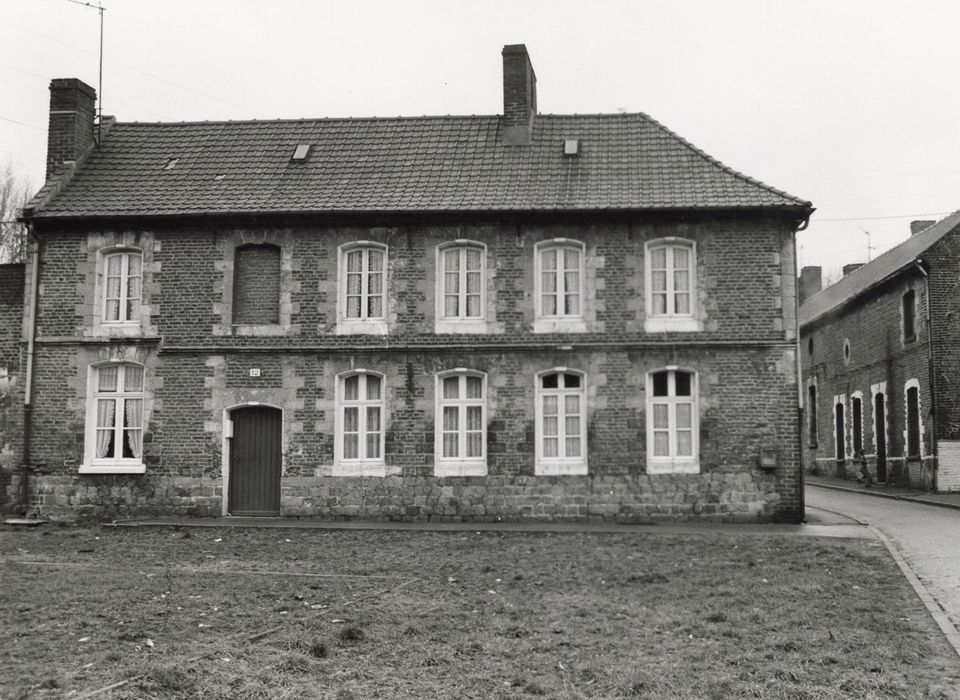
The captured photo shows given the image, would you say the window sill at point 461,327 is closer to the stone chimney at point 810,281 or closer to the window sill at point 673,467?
the window sill at point 673,467

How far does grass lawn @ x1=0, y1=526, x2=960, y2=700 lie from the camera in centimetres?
706

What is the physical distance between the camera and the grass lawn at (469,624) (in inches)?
278

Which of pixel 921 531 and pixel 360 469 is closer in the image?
pixel 921 531

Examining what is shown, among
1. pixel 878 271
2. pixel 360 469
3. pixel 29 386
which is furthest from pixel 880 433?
pixel 29 386

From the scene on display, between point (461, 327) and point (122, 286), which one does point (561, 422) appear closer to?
point (461, 327)

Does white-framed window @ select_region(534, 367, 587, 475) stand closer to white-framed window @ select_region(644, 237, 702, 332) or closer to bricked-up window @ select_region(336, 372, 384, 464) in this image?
white-framed window @ select_region(644, 237, 702, 332)

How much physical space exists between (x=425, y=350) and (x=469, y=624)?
36.5ft

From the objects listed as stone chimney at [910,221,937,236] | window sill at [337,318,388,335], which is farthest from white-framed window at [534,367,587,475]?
stone chimney at [910,221,937,236]

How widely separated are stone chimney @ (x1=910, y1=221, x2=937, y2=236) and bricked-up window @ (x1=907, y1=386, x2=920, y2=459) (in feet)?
33.1

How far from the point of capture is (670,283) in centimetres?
1989

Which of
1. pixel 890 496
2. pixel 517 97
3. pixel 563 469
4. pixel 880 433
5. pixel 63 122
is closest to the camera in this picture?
pixel 563 469

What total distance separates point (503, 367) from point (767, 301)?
17.0 ft

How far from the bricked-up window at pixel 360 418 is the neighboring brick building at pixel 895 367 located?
635 inches

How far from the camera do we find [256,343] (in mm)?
19984
